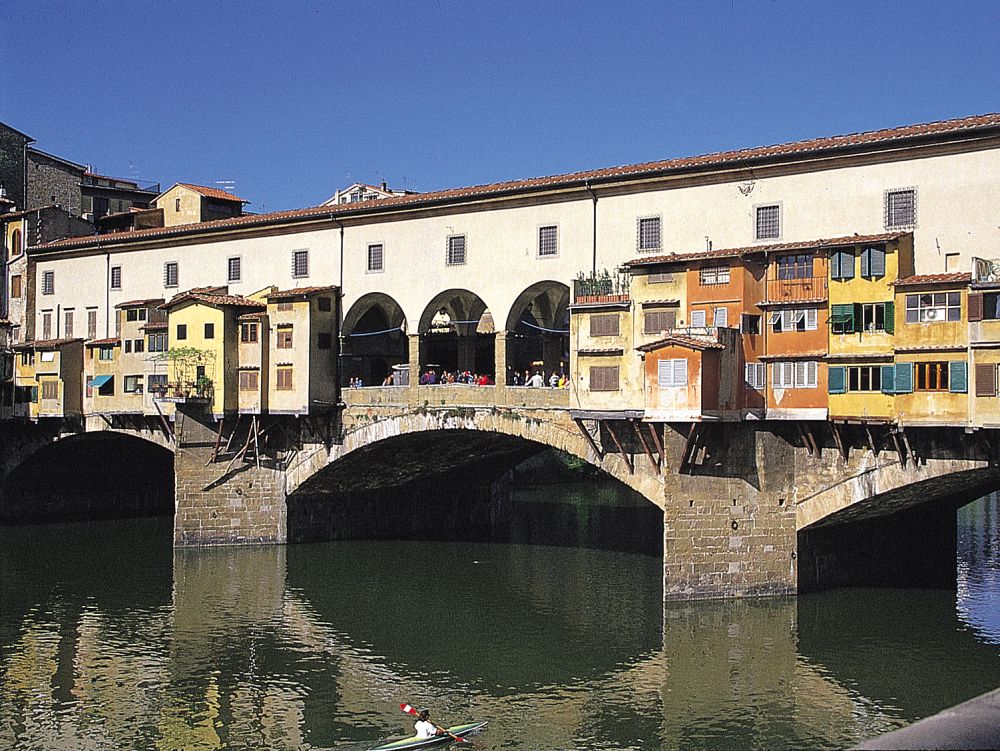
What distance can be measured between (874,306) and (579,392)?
30.3 feet

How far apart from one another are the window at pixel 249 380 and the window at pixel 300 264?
13.7 feet

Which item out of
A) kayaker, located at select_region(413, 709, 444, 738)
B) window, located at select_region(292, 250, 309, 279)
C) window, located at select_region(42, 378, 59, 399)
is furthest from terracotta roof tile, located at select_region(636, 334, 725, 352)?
window, located at select_region(42, 378, 59, 399)

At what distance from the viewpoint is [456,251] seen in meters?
41.2

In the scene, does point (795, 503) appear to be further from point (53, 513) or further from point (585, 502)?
point (53, 513)

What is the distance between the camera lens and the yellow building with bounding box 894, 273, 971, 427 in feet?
95.7

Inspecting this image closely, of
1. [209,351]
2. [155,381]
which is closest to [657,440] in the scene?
[209,351]

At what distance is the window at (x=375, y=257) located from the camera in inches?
1708

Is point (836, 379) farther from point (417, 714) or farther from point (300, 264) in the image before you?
point (300, 264)

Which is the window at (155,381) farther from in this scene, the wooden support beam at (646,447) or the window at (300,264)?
the wooden support beam at (646,447)

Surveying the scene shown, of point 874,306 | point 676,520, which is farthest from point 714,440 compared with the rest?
point 874,306

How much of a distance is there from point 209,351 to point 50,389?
11800 millimetres

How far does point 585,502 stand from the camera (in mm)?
61219

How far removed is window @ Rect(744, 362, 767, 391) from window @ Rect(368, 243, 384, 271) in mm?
15633

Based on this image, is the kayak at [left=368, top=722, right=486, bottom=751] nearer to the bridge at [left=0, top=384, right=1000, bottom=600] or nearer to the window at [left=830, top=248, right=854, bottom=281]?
the bridge at [left=0, top=384, right=1000, bottom=600]
